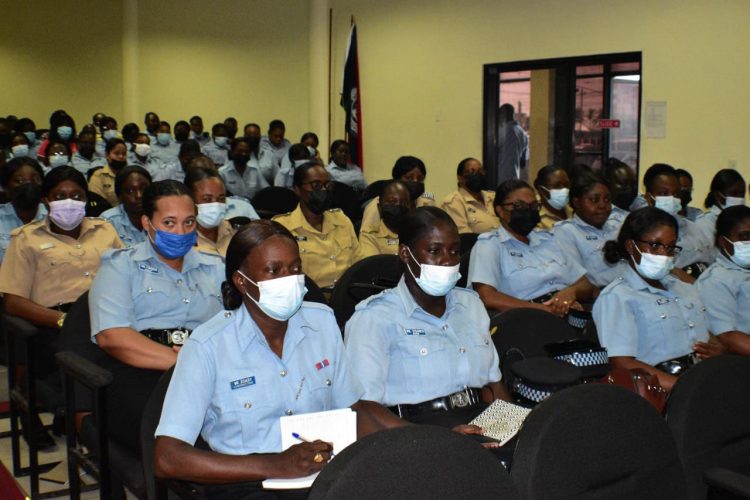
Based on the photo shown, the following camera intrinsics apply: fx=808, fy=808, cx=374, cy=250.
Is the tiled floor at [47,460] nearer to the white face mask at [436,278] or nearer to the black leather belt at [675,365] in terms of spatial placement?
the white face mask at [436,278]

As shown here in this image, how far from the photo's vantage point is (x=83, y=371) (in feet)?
7.99

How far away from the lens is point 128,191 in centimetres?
435

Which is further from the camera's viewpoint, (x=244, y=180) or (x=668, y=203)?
(x=244, y=180)

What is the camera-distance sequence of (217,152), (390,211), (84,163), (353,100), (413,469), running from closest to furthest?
1. (413,469)
2. (390,211)
3. (84,163)
4. (353,100)
5. (217,152)

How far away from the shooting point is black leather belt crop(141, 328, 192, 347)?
2953 mm

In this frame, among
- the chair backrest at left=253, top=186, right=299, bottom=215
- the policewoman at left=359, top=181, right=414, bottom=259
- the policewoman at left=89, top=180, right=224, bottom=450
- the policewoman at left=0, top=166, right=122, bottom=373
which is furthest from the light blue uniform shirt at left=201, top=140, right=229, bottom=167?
the policewoman at left=89, top=180, right=224, bottom=450

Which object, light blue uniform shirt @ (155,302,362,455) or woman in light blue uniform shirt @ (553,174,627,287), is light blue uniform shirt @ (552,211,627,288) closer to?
woman in light blue uniform shirt @ (553,174,627,287)

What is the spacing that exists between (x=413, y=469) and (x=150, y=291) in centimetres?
183

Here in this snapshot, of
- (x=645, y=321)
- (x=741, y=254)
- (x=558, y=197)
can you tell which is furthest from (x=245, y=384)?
(x=558, y=197)

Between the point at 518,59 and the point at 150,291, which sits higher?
the point at 518,59

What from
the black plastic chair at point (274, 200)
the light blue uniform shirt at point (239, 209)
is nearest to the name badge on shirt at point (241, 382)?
the light blue uniform shirt at point (239, 209)

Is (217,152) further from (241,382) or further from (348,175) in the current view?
(241,382)

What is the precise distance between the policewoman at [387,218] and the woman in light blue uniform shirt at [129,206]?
1.27m

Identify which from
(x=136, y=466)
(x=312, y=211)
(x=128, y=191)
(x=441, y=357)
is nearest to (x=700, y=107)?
(x=312, y=211)
